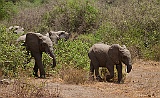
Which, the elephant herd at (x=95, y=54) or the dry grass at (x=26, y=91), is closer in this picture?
the dry grass at (x=26, y=91)

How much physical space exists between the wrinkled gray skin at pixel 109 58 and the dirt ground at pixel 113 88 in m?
0.63

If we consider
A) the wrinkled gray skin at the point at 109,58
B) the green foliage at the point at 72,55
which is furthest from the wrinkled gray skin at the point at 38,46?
the wrinkled gray skin at the point at 109,58

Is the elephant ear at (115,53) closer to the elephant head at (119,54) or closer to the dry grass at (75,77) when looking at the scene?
the elephant head at (119,54)

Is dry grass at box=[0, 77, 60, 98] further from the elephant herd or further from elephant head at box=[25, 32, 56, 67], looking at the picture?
elephant head at box=[25, 32, 56, 67]

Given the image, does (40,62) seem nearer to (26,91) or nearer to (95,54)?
(95,54)

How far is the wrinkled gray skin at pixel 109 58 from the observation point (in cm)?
1342

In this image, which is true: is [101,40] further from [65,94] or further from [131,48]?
[65,94]

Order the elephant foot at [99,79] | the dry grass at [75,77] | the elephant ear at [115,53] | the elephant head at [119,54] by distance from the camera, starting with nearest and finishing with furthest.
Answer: the dry grass at [75,77] → the elephant head at [119,54] → the elephant ear at [115,53] → the elephant foot at [99,79]

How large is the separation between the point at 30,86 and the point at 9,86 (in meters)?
1.13

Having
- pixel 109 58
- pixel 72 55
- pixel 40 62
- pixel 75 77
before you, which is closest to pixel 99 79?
pixel 109 58

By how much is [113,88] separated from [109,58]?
178 centimetres

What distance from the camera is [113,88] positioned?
40.3ft

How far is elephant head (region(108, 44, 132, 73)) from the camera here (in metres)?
13.4

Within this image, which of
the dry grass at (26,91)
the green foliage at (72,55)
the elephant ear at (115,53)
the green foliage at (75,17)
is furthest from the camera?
the green foliage at (75,17)
